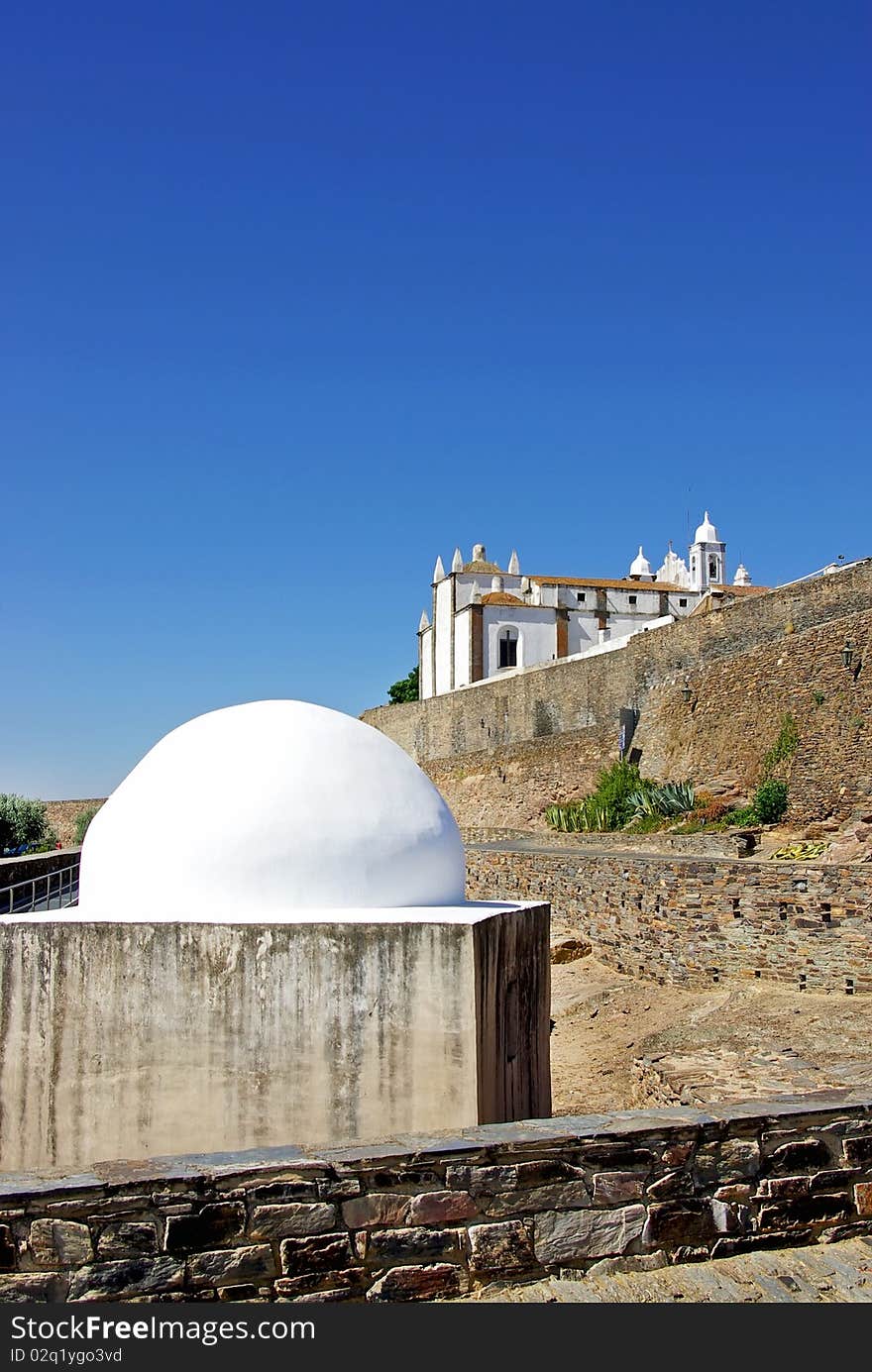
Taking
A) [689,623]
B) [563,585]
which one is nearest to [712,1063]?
[689,623]

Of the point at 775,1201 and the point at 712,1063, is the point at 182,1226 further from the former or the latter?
the point at 712,1063

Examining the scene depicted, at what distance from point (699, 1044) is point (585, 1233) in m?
6.59

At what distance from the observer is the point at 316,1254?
3.05 metres

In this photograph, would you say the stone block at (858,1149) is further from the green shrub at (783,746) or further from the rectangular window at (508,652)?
the rectangular window at (508,652)

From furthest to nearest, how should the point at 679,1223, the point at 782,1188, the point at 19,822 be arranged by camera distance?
the point at 19,822
the point at 782,1188
the point at 679,1223

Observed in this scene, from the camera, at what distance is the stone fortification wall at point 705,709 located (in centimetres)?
1812

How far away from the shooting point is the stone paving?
3160 mm

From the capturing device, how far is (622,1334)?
292 centimetres

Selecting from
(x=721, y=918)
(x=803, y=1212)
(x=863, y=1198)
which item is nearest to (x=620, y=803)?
(x=721, y=918)

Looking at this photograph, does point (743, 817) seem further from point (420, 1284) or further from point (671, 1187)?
point (420, 1284)

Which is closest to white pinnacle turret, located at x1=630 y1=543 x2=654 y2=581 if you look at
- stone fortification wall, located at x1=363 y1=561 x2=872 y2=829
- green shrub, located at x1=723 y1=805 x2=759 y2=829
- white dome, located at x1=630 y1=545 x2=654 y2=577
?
white dome, located at x1=630 y1=545 x2=654 y2=577

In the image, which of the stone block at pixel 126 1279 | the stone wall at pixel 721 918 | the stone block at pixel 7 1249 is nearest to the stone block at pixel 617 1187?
the stone block at pixel 126 1279

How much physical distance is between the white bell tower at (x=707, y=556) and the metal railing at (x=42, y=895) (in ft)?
186

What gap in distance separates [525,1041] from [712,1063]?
13.0 ft
